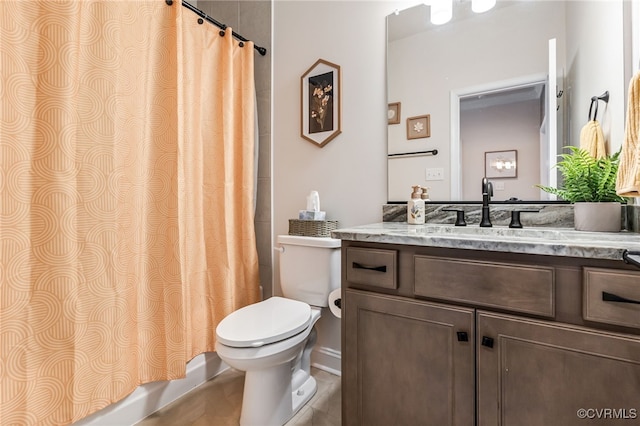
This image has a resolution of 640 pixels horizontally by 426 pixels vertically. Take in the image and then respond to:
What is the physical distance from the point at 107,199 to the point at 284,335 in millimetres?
886

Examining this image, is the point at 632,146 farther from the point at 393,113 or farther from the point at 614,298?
the point at 393,113

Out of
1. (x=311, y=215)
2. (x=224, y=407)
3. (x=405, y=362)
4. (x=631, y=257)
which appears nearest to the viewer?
(x=631, y=257)

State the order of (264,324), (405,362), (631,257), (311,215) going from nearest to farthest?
1. (631,257)
2. (405,362)
3. (264,324)
4. (311,215)

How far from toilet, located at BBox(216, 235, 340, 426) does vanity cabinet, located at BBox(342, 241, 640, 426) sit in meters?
0.28

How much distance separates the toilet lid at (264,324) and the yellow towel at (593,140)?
4.36 feet

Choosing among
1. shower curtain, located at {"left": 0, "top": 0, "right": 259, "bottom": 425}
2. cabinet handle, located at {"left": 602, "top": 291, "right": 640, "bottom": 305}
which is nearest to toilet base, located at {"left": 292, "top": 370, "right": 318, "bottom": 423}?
shower curtain, located at {"left": 0, "top": 0, "right": 259, "bottom": 425}

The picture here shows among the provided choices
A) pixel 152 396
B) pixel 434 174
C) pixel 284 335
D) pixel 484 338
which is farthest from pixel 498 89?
pixel 152 396

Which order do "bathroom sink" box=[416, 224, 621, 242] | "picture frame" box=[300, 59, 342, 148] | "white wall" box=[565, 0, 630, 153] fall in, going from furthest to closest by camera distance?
"picture frame" box=[300, 59, 342, 148]
"white wall" box=[565, 0, 630, 153]
"bathroom sink" box=[416, 224, 621, 242]

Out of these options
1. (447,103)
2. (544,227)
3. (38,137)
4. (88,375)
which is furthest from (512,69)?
(88,375)

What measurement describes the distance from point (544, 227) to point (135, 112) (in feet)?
5.91

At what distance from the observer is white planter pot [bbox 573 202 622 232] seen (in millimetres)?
1090

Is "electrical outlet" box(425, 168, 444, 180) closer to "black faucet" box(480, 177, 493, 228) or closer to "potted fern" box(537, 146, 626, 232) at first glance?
"black faucet" box(480, 177, 493, 228)

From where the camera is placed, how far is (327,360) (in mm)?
1870

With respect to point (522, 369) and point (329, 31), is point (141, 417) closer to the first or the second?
point (522, 369)
